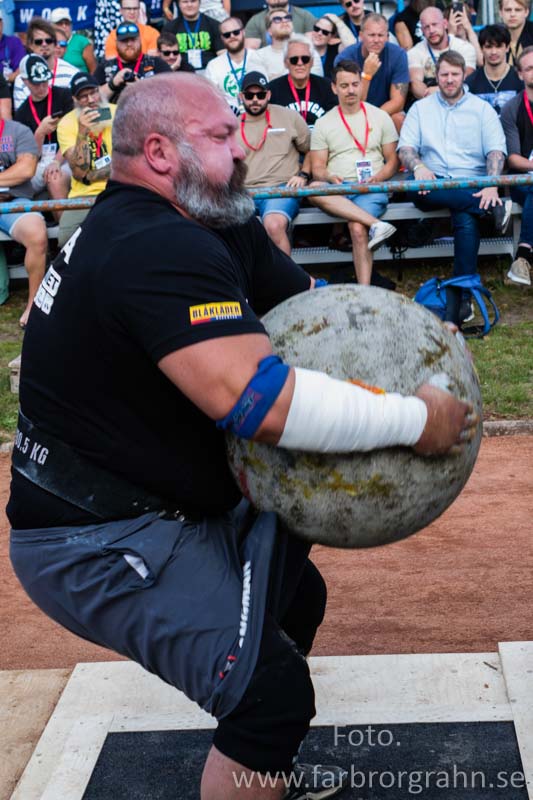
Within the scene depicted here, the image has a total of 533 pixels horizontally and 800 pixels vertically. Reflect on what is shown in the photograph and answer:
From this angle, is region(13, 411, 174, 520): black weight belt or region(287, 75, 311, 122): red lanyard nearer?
region(13, 411, 174, 520): black weight belt

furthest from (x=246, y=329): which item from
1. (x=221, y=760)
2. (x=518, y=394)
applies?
(x=518, y=394)

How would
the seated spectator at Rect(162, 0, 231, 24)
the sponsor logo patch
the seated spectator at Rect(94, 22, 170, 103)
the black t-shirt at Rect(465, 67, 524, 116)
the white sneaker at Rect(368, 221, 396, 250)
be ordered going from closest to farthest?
the sponsor logo patch < the white sneaker at Rect(368, 221, 396, 250) < the seated spectator at Rect(94, 22, 170, 103) < the black t-shirt at Rect(465, 67, 524, 116) < the seated spectator at Rect(162, 0, 231, 24)

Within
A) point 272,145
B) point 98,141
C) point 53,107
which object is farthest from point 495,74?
point 53,107

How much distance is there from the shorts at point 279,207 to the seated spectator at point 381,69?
153 cm

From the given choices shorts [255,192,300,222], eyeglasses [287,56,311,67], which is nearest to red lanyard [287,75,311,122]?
eyeglasses [287,56,311,67]

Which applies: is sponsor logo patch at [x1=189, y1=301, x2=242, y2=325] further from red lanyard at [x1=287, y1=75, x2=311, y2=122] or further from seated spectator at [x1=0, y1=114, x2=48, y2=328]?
red lanyard at [x1=287, y1=75, x2=311, y2=122]

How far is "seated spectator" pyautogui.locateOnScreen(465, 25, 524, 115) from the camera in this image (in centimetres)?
1049

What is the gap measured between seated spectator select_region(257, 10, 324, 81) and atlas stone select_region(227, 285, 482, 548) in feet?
28.8

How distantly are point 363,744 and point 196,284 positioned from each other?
194cm

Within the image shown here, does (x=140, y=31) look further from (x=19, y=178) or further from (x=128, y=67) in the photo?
(x=19, y=178)

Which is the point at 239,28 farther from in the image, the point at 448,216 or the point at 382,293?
the point at 382,293

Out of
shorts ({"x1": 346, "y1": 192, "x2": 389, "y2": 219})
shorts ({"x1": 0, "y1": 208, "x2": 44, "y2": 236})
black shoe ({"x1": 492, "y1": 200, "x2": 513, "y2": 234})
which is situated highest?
shorts ({"x1": 0, "y1": 208, "x2": 44, "y2": 236})

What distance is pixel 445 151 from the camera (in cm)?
998

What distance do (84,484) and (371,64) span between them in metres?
8.71
